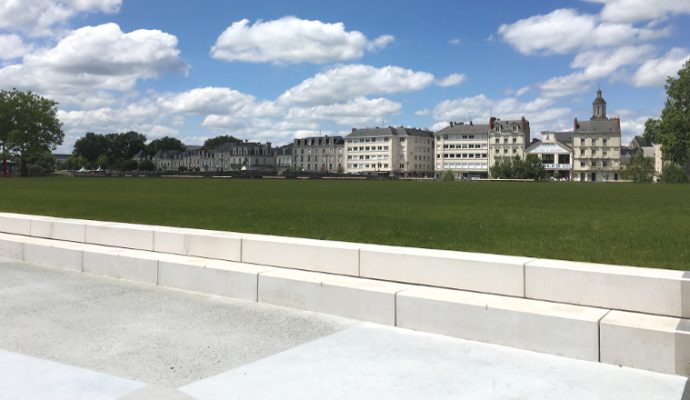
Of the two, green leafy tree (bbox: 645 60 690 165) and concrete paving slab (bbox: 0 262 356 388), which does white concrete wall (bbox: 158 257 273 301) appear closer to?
concrete paving slab (bbox: 0 262 356 388)

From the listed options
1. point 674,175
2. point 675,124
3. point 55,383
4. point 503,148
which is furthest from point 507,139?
point 55,383

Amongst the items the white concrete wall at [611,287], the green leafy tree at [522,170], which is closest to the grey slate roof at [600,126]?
the green leafy tree at [522,170]

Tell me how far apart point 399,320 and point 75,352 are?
12.5ft

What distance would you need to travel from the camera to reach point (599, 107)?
170 metres

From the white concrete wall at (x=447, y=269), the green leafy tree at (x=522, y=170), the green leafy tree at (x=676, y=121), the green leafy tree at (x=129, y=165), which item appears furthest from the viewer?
the green leafy tree at (x=129, y=165)

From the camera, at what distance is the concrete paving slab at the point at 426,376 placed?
526cm

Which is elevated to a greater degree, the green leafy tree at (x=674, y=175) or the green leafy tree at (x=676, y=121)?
the green leafy tree at (x=676, y=121)

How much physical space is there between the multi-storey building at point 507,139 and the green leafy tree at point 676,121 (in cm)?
9246

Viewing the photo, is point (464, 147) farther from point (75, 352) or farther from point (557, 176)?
point (75, 352)

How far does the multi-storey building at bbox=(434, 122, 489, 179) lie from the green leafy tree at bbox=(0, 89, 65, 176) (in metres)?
108

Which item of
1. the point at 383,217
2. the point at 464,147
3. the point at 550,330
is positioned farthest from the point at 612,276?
the point at 464,147

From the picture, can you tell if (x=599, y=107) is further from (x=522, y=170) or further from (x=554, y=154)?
(x=522, y=170)

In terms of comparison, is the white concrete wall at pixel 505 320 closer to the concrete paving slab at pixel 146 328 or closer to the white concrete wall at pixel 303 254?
the concrete paving slab at pixel 146 328

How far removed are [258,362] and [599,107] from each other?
183m
